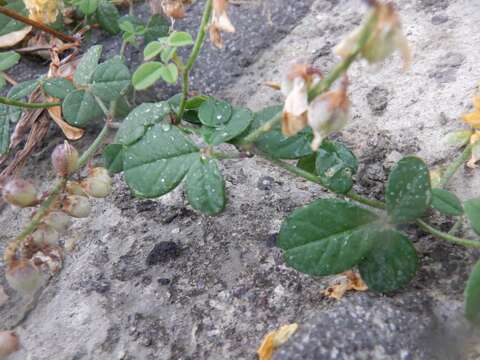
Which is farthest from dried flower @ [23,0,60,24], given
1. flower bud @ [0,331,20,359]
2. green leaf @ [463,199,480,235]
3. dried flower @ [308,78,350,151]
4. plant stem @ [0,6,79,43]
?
green leaf @ [463,199,480,235]

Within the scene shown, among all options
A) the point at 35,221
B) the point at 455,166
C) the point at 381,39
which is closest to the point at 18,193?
the point at 35,221

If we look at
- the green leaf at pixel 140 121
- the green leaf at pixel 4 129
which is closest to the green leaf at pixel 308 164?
the green leaf at pixel 140 121

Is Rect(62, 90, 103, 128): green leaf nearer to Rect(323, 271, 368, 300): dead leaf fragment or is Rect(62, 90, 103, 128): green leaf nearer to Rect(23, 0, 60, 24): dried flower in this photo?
Rect(23, 0, 60, 24): dried flower

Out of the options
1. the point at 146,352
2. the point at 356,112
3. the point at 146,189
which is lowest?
the point at 146,352

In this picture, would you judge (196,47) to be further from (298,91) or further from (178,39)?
(298,91)

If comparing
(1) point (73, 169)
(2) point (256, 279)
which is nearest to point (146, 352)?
(2) point (256, 279)

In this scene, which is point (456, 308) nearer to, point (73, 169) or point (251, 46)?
point (73, 169)
